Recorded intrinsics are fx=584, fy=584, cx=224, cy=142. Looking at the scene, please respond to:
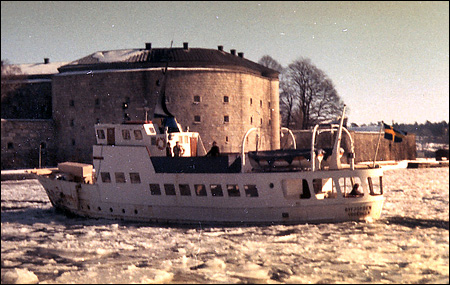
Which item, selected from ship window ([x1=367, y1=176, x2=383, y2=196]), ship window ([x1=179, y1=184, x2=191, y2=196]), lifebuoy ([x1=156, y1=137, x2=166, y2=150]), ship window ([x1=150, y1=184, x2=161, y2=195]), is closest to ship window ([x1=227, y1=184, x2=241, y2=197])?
ship window ([x1=179, y1=184, x2=191, y2=196])

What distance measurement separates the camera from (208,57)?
57.4 meters

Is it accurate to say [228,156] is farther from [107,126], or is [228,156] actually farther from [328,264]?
[328,264]

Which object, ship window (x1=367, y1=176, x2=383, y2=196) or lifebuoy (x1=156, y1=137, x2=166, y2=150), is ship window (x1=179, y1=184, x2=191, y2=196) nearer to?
lifebuoy (x1=156, y1=137, x2=166, y2=150)

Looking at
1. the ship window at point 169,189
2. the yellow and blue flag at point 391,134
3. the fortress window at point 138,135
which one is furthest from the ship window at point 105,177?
the yellow and blue flag at point 391,134

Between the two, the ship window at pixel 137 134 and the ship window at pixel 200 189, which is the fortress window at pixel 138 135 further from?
the ship window at pixel 200 189

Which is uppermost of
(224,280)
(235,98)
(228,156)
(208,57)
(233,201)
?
(208,57)

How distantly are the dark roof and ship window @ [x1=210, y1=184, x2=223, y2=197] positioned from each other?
34.5 m

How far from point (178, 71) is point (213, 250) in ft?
129

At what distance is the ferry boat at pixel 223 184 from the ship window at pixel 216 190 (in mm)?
38

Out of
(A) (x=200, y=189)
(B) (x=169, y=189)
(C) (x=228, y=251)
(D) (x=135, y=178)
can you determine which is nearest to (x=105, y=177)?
(D) (x=135, y=178)

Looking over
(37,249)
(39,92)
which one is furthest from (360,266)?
(39,92)

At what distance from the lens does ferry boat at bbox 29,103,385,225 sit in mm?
21672

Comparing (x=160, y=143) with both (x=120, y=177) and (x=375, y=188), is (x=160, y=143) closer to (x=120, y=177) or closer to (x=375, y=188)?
(x=120, y=177)

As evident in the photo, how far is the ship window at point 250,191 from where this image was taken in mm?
21812
